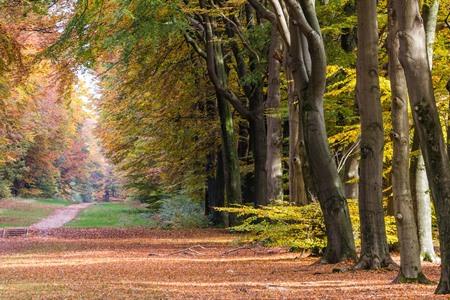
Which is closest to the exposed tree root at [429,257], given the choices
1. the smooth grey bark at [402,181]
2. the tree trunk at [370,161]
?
the tree trunk at [370,161]

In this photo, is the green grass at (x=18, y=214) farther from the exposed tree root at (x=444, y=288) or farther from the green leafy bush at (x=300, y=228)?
the exposed tree root at (x=444, y=288)

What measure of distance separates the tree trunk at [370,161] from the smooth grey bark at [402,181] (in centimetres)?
118

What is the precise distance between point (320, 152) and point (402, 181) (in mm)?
2797

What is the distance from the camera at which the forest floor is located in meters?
8.32

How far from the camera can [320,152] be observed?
11.6 m

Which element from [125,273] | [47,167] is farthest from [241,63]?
[47,167]

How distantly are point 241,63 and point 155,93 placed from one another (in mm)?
4185

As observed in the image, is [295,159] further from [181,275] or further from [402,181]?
[402,181]

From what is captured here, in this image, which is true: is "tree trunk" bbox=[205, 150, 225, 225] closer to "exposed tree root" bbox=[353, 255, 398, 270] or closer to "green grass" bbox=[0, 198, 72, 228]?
"green grass" bbox=[0, 198, 72, 228]

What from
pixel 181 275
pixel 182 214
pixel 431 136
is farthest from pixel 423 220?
pixel 182 214

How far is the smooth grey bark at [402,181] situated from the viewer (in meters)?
8.68

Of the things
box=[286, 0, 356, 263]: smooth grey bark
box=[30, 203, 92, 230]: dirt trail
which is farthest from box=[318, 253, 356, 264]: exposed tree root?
box=[30, 203, 92, 230]: dirt trail

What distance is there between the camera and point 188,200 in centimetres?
3412

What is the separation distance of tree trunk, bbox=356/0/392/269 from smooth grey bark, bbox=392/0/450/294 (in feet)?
9.77
